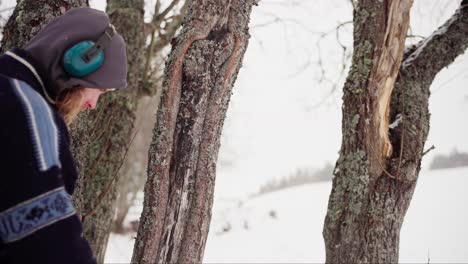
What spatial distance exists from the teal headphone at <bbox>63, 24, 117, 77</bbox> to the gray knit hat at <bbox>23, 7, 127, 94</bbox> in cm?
2

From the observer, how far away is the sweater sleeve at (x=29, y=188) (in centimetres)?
105

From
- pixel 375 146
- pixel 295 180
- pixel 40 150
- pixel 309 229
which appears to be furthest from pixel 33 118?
pixel 295 180

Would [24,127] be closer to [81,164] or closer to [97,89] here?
[97,89]

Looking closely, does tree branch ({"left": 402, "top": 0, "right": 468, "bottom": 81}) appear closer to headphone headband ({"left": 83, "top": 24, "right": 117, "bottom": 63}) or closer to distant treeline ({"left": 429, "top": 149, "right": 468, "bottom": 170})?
headphone headband ({"left": 83, "top": 24, "right": 117, "bottom": 63})

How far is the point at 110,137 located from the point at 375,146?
2631 mm

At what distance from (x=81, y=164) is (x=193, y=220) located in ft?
3.06

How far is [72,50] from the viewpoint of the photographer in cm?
130

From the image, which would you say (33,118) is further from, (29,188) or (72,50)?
(72,50)

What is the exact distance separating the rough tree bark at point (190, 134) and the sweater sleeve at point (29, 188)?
2.78ft

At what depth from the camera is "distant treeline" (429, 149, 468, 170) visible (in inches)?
446

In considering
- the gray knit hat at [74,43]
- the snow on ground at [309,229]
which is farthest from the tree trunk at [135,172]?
the gray knit hat at [74,43]

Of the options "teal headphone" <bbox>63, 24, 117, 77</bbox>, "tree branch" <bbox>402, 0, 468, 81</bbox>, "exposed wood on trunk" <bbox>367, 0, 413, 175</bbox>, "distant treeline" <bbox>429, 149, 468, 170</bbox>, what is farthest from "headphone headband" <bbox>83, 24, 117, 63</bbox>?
"distant treeline" <bbox>429, 149, 468, 170</bbox>

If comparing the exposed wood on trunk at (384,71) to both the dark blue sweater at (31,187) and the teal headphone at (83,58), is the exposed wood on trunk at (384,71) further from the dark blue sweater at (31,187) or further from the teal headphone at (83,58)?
the dark blue sweater at (31,187)

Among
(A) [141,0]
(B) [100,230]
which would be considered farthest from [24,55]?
(A) [141,0]
